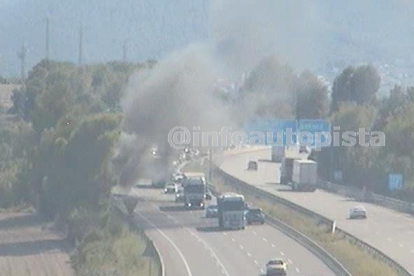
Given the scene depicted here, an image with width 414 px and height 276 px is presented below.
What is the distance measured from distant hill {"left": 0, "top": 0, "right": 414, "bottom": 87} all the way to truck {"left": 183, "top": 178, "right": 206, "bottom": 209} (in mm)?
4428

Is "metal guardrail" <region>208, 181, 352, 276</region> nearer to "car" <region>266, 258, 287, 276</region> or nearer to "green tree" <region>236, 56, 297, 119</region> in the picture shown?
"car" <region>266, 258, 287, 276</region>

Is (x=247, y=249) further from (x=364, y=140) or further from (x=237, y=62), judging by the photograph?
(x=364, y=140)

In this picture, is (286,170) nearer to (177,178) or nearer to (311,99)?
(177,178)

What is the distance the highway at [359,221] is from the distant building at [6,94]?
22023 millimetres

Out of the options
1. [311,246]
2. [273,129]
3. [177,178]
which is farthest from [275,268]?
[273,129]

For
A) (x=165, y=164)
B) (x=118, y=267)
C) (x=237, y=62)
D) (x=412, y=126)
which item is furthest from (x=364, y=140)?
(x=118, y=267)

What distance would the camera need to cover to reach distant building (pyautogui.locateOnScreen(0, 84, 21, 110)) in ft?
261

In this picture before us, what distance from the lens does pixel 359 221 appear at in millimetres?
37969

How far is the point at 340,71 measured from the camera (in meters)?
67.1

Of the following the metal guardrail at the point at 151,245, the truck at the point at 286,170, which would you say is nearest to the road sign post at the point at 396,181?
the truck at the point at 286,170

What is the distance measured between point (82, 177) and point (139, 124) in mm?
3208

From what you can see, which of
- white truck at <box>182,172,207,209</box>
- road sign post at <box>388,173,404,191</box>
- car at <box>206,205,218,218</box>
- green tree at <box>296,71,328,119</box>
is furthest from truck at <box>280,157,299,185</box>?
car at <box>206,205,218,218</box>

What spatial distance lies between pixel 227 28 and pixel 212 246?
12.8 m

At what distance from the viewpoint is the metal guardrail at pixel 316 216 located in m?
27.5
